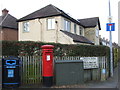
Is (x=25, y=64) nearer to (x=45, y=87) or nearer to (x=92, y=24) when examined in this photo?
(x=45, y=87)

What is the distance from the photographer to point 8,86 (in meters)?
5.15

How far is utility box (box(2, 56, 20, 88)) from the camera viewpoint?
5141mm

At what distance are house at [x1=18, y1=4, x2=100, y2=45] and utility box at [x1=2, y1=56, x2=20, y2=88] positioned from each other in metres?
8.72

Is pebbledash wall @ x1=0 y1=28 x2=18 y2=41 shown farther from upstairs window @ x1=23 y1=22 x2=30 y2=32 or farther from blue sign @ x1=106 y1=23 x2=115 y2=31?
blue sign @ x1=106 y1=23 x2=115 y2=31

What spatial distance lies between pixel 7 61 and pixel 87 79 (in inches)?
172

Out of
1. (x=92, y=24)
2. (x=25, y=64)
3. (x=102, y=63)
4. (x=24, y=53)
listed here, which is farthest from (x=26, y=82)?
(x=92, y=24)

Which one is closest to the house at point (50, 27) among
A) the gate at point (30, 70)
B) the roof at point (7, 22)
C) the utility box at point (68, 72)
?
the roof at point (7, 22)

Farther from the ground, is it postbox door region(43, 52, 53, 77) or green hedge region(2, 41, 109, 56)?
green hedge region(2, 41, 109, 56)

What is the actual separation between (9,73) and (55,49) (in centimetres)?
267

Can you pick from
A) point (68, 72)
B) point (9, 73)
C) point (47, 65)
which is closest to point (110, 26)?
point (68, 72)

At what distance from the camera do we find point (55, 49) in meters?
6.73

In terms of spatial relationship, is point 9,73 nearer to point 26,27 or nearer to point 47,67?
point 47,67

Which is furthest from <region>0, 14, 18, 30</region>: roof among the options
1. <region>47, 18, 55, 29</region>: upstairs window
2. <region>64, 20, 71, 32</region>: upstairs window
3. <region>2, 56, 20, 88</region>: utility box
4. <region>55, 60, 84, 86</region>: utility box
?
<region>55, 60, 84, 86</region>: utility box

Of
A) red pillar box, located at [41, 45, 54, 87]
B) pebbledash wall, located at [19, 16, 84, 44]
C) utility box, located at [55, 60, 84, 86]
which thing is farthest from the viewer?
pebbledash wall, located at [19, 16, 84, 44]
